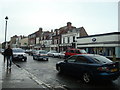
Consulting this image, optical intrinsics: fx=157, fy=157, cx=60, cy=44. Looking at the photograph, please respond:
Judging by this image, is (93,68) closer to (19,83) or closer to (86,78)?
(86,78)

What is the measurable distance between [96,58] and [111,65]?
89 cm

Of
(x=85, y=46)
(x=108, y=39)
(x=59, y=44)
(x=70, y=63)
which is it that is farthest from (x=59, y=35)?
(x=70, y=63)

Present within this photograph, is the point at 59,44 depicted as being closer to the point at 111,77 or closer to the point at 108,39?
the point at 108,39

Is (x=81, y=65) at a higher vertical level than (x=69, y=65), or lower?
higher

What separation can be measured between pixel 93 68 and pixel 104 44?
24.4 metres

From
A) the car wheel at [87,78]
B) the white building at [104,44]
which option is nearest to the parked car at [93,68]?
the car wheel at [87,78]

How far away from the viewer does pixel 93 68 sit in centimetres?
752

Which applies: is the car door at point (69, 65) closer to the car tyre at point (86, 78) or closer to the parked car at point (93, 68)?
the parked car at point (93, 68)

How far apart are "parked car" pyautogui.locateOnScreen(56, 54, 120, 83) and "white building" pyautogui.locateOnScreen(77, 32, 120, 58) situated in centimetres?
2140

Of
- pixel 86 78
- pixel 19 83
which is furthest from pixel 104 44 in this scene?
pixel 19 83

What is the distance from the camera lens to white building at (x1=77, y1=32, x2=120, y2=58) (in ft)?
94.3

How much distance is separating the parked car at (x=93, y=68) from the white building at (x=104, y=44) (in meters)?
21.4

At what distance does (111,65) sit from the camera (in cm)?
748

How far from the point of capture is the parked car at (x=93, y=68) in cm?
732
